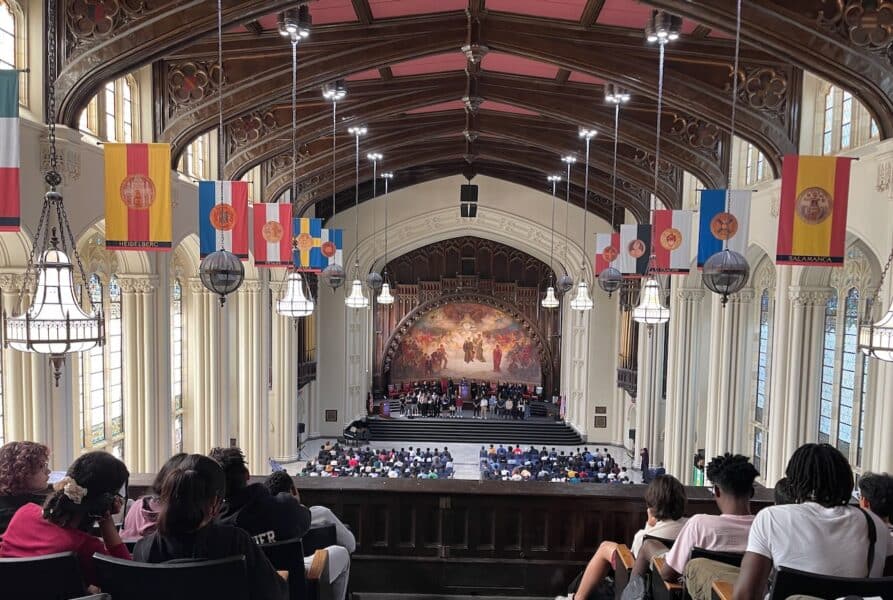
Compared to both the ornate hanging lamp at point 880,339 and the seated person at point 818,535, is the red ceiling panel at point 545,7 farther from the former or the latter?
the seated person at point 818,535

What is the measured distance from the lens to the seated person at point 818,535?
2576 millimetres

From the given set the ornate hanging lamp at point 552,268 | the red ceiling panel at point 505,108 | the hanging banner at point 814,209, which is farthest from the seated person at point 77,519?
the ornate hanging lamp at point 552,268

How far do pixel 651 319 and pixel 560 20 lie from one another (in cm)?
498

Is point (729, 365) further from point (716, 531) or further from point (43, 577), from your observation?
point (43, 577)

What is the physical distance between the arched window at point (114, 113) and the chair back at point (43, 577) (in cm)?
920

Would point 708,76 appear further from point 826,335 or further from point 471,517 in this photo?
point 471,517

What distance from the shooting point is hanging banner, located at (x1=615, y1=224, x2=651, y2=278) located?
13.2m

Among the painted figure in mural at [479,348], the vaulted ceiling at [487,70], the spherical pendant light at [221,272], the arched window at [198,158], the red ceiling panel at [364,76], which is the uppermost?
the red ceiling panel at [364,76]

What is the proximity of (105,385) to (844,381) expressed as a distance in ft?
45.5

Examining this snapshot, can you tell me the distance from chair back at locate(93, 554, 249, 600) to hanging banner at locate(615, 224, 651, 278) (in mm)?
11752

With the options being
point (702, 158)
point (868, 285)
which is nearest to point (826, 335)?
point (868, 285)

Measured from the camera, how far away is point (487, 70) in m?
13.2

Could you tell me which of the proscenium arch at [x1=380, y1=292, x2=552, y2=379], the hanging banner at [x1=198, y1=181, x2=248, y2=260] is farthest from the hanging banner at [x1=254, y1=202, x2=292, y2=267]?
the proscenium arch at [x1=380, y1=292, x2=552, y2=379]

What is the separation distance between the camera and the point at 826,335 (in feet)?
41.3
